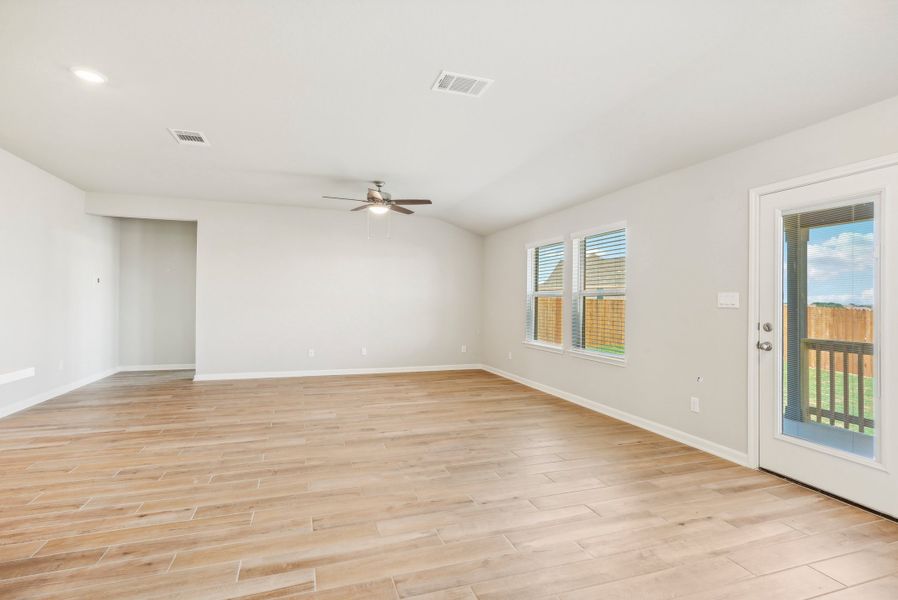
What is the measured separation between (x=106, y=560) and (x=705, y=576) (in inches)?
109

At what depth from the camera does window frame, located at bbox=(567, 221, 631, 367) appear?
4.52m

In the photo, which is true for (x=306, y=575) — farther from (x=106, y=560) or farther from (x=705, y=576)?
(x=705, y=576)

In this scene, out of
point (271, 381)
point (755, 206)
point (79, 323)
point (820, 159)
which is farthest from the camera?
point (271, 381)

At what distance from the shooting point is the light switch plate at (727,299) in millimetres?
3361

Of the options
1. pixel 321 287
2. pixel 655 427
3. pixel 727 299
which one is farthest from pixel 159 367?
pixel 727 299

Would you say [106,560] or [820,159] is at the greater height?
[820,159]

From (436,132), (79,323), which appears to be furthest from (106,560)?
(79,323)

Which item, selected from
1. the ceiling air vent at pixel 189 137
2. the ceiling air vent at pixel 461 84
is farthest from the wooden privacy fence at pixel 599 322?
the ceiling air vent at pixel 189 137

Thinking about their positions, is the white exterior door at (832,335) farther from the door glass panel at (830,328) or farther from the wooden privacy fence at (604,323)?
the wooden privacy fence at (604,323)

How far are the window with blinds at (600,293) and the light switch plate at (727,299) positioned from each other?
112 cm

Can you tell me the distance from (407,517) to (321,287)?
526cm

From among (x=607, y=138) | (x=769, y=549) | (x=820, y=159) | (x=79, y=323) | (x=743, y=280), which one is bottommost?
(x=769, y=549)

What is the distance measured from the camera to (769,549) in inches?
84.0

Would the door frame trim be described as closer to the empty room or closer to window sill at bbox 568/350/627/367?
the empty room
